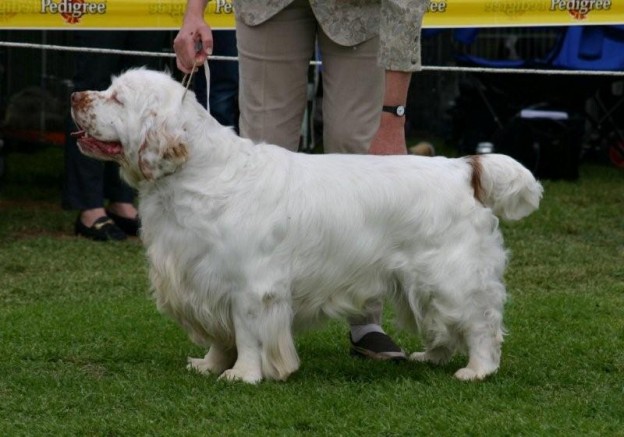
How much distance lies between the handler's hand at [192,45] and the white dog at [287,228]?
9 cm

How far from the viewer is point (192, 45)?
417cm

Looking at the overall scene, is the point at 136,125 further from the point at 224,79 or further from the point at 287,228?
the point at 224,79

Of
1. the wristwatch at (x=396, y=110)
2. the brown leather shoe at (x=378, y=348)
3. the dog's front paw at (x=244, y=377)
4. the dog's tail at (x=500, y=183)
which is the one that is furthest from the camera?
the brown leather shoe at (x=378, y=348)

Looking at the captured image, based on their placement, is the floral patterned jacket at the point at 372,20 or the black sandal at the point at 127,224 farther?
the black sandal at the point at 127,224

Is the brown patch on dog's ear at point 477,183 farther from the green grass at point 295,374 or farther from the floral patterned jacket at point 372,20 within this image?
the green grass at point 295,374

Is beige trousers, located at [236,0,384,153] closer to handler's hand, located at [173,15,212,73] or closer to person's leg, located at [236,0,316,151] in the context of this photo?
person's leg, located at [236,0,316,151]

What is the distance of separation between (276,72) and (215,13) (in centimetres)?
316

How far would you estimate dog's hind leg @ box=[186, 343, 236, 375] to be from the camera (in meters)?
4.29

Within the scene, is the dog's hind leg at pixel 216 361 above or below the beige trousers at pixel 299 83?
below

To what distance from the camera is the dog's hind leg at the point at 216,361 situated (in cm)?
429

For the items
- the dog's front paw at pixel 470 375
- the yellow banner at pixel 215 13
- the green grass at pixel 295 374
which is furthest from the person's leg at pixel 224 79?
the dog's front paw at pixel 470 375

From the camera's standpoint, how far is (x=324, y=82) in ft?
15.1

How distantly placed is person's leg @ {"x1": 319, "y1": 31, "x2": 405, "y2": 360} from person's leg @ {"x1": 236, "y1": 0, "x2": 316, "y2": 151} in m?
0.09

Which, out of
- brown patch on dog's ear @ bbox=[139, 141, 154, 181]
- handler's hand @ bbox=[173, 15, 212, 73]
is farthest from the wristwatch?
brown patch on dog's ear @ bbox=[139, 141, 154, 181]
